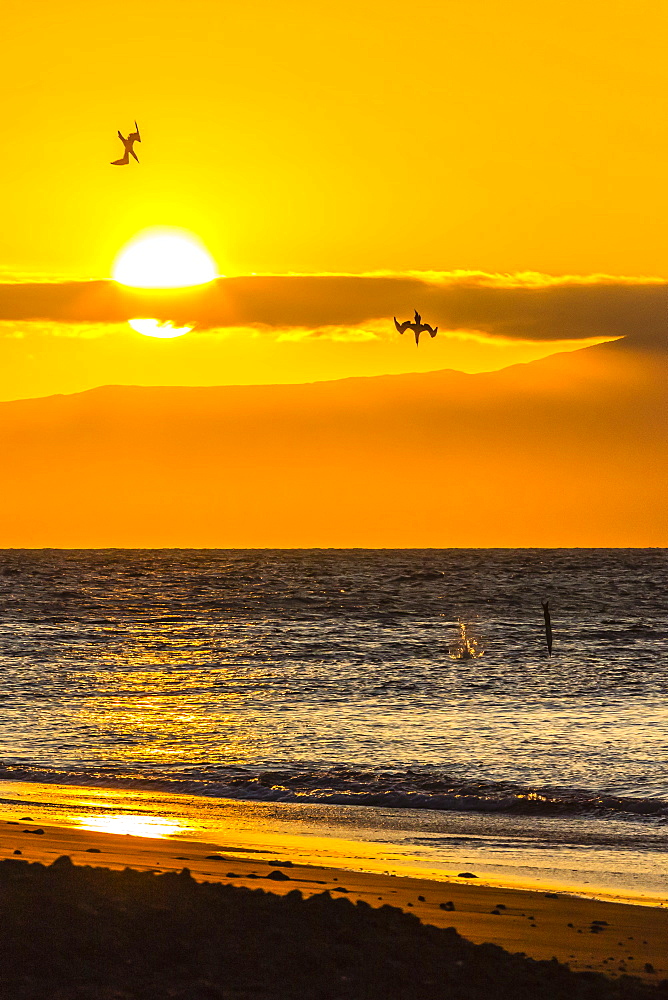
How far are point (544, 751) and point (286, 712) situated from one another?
8.75 metres

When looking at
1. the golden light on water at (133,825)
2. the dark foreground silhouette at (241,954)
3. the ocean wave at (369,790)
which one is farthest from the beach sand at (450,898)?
the ocean wave at (369,790)

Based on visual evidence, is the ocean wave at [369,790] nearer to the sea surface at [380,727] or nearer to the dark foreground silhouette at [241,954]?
the sea surface at [380,727]

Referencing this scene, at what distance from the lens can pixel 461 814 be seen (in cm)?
2053

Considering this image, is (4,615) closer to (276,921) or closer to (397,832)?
(397,832)

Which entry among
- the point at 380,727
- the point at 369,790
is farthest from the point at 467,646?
the point at 369,790

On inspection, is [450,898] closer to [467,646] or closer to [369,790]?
[369,790]

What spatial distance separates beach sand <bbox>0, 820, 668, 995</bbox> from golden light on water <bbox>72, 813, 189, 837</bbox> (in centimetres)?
75

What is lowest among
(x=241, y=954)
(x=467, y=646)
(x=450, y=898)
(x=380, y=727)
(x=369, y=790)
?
(x=450, y=898)

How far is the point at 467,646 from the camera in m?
54.1

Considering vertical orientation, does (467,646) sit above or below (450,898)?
above

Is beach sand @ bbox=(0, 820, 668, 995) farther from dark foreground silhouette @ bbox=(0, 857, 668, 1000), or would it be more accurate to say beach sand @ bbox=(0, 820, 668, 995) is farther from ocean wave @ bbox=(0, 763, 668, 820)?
ocean wave @ bbox=(0, 763, 668, 820)

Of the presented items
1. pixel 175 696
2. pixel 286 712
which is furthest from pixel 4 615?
pixel 286 712

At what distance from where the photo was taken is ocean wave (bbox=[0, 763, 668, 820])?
20562 mm

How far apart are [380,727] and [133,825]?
12274mm
